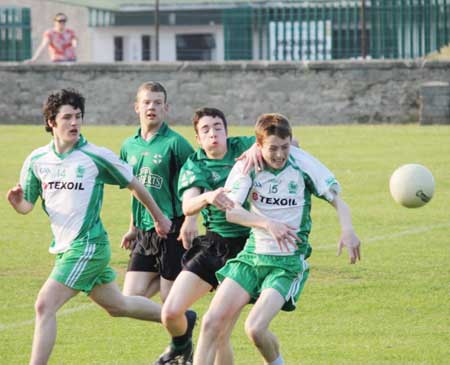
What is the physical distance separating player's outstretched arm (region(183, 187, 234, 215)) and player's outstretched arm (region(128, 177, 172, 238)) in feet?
1.13

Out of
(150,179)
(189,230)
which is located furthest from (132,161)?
(189,230)

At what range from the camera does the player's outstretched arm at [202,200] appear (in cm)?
772

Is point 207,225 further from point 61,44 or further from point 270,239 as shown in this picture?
point 61,44

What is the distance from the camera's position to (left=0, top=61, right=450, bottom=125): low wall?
1211 inches

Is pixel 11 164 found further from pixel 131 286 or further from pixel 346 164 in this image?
pixel 131 286

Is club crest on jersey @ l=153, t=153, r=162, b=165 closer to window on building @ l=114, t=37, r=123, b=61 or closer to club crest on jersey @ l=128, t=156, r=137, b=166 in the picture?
club crest on jersey @ l=128, t=156, r=137, b=166

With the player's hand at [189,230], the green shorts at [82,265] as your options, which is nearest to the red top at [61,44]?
the green shorts at [82,265]

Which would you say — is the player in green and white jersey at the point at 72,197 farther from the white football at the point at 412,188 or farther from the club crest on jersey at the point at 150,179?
the white football at the point at 412,188

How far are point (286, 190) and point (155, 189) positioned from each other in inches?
68.8

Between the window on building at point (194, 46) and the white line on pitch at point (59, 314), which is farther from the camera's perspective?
the window on building at point (194, 46)

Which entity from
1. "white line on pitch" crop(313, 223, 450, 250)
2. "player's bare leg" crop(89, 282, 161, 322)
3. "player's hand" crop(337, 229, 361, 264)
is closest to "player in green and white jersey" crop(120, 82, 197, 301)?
"player's bare leg" crop(89, 282, 161, 322)

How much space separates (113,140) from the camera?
26719mm

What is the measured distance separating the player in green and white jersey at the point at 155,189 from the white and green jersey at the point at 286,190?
151cm

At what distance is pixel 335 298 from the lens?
11.9 meters
